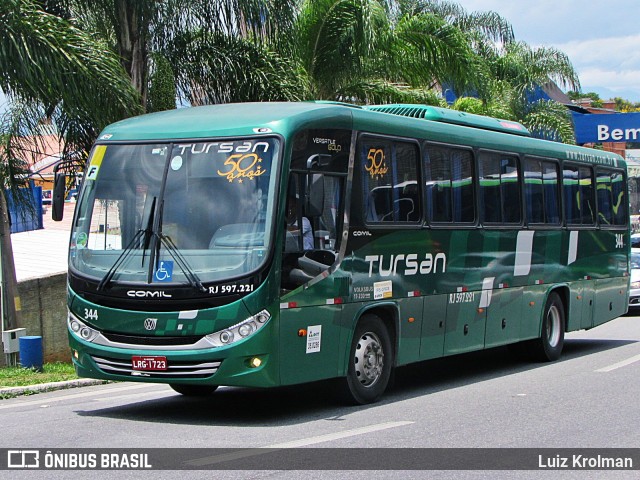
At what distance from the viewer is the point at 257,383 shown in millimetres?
9695

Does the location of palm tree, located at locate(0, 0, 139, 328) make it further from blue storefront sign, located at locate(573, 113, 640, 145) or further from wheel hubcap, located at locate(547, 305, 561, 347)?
blue storefront sign, located at locate(573, 113, 640, 145)

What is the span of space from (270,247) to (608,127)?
137 ft

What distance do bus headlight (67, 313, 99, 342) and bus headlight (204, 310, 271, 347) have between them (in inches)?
51.8

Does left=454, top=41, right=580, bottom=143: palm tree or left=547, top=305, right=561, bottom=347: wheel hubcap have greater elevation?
left=454, top=41, right=580, bottom=143: palm tree

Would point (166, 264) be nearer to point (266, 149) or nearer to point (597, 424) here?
point (266, 149)

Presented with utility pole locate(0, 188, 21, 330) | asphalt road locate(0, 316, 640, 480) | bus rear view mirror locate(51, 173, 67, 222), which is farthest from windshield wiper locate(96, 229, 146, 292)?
utility pole locate(0, 188, 21, 330)

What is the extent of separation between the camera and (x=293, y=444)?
8.68 metres

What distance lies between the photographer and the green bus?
31.9 feet

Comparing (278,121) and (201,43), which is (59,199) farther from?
(201,43)

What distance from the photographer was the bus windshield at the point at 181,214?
974 cm

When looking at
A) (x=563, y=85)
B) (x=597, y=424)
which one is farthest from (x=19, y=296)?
(x=563, y=85)

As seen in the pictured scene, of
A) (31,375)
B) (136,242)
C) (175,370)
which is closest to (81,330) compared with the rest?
(136,242)

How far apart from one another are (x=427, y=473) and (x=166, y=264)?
11.4ft

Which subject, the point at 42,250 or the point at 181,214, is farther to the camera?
the point at 42,250
